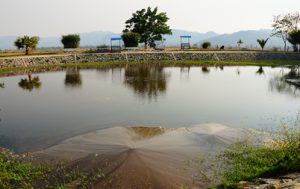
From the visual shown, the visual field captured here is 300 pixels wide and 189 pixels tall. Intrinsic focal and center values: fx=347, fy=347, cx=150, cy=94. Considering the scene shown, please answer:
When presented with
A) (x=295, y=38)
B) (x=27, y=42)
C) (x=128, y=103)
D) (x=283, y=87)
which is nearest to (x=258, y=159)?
(x=128, y=103)

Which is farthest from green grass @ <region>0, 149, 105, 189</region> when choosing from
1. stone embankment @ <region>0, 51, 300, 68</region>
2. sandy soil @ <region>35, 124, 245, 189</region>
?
stone embankment @ <region>0, 51, 300, 68</region>

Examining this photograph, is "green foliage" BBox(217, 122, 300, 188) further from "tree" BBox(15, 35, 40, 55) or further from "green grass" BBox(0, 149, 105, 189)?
"tree" BBox(15, 35, 40, 55)

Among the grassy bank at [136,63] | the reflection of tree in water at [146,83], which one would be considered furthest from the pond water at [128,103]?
the grassy bank at [136,63]

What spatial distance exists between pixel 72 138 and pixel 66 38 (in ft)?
181

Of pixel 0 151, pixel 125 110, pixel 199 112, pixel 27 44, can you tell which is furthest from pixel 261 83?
pixel 27 44

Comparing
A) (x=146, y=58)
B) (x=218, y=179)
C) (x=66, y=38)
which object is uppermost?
(x=66, y=38)

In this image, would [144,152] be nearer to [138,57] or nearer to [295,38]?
[138,57]

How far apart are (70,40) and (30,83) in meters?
32.9

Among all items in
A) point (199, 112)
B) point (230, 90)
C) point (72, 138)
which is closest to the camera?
point (72, 138)

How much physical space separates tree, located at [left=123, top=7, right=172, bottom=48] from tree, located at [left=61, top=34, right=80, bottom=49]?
17.1 m

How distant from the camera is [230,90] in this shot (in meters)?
36.6

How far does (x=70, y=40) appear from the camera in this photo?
236 feet

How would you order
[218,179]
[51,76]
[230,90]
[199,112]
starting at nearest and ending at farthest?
[218,179] → [199,112] → [230,90] → [51,76]

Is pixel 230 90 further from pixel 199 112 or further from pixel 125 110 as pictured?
pixel 125 110
